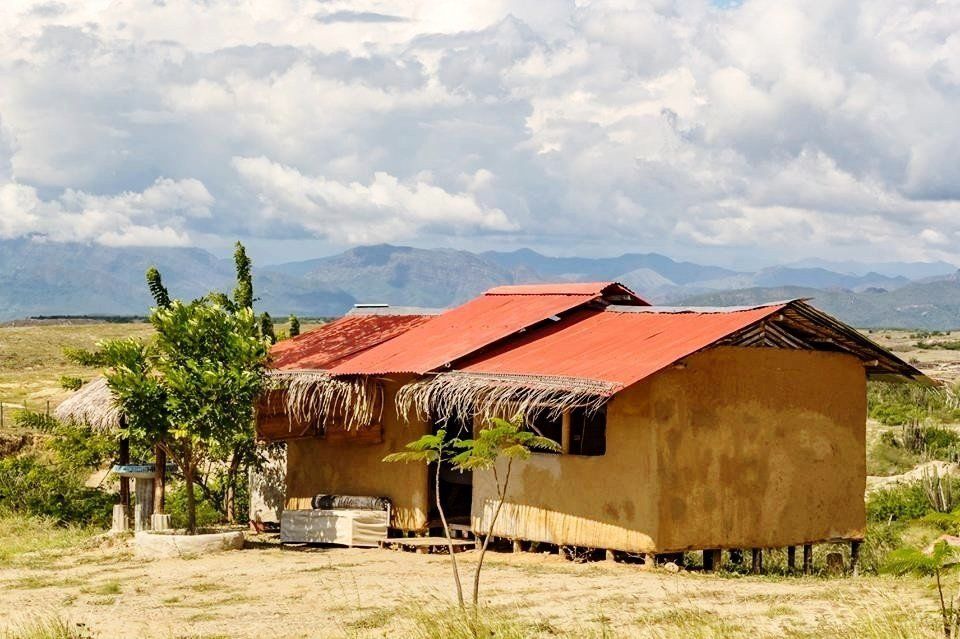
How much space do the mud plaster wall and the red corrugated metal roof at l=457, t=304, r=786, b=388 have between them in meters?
1.71

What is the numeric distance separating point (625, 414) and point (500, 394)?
153 centimetres

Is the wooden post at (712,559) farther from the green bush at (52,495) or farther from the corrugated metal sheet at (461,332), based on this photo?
the green bush at (52,495)

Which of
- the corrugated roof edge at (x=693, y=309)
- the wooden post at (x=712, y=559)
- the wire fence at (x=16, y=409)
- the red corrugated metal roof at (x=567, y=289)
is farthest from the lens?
the wire fence at (x=16, y=409)

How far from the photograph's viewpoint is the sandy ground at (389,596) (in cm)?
1220

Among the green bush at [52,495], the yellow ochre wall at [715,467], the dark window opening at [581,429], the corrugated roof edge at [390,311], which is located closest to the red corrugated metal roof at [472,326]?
the corrugated roof edge at [390,311]

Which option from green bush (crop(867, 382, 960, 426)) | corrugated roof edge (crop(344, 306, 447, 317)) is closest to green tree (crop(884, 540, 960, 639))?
corrugated roof edge (crop(344, 306, 447, 317))

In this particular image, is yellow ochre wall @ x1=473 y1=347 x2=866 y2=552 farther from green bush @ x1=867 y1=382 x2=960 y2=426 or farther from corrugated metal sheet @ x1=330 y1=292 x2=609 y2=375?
green bush @ x1=867 y1=382 x2=960 y2=426

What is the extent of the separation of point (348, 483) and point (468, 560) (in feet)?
10.4

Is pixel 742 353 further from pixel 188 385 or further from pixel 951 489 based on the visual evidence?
pixel 951 489

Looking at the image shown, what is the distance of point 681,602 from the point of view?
13164mm

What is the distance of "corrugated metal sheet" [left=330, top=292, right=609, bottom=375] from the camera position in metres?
18.2

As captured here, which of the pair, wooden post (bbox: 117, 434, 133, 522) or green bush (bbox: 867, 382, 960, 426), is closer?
wooden post (bbox: 117, 434, 133, 522)

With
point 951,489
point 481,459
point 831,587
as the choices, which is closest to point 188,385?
point 481,459

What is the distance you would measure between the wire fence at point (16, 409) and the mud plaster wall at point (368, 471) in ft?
46.1
